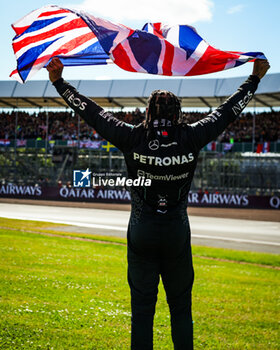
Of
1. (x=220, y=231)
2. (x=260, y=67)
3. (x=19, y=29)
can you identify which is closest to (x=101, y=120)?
(x=260, y=67)

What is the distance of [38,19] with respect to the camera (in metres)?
4.12

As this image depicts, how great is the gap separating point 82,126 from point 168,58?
1576 inches

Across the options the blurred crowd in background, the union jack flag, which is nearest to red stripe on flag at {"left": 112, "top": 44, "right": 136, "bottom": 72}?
the union jack flag

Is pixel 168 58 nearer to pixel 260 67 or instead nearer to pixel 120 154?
pixel 260 67

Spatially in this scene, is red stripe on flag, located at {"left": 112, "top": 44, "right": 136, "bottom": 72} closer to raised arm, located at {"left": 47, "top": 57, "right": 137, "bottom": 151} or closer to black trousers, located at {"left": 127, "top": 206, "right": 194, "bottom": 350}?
raised arm, located at {"left": 47, "top": 57, "right": 137, "bottom": 151}

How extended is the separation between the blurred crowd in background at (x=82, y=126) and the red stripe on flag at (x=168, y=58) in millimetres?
32924

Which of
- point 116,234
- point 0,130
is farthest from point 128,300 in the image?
point 0,130

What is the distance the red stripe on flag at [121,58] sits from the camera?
3785 mm

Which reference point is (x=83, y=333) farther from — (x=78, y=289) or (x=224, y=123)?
(x=224, y=123)

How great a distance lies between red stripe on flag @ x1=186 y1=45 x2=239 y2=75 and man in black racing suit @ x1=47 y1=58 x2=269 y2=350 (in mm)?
810

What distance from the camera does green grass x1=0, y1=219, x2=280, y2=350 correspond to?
4648 mm

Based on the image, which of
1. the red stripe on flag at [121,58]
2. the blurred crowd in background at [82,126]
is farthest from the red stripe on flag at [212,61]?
the blurred crowd in background at [82,126]

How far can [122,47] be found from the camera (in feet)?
12.4

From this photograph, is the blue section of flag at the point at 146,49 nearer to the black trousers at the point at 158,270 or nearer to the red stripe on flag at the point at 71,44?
the red stripe on flag at the point at 71,44
